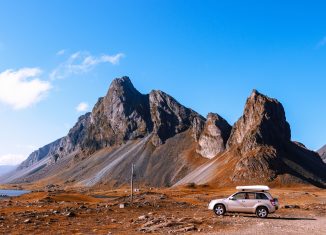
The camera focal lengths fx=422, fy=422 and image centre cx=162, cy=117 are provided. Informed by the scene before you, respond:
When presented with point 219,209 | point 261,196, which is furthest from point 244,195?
point 219,209

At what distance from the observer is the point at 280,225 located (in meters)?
30.2

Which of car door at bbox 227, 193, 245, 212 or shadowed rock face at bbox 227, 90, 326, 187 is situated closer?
car door at bbox 227, 193, 245, 212

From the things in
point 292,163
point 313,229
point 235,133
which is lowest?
point 313,229

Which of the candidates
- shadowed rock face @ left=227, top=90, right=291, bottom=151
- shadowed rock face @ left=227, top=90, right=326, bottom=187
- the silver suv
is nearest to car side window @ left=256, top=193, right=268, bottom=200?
the silver suv

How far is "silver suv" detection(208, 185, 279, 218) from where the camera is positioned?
120 ft

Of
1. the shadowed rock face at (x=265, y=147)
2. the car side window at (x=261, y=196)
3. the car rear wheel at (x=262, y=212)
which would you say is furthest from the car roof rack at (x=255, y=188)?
the shadowed rock face at (x=265, y=147)

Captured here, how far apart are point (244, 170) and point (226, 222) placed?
12438 centimetres

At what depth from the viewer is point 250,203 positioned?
120 feet

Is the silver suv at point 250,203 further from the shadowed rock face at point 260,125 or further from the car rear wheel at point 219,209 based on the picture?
the shadowed rock face at point 260,125

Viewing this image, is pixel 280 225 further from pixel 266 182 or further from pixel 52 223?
pixel 266 182

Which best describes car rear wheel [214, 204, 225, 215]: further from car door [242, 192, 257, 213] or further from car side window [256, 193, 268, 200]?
car side window [256, 193, 268, 200]

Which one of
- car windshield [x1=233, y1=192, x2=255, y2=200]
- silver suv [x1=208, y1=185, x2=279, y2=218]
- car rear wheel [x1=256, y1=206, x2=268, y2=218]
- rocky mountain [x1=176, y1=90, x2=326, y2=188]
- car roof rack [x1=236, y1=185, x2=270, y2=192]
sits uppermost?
rocky mountain [x1=176, y1=90, x2=326, y2=188]

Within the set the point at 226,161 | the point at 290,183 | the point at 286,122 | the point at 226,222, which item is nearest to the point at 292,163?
the point at 290,183

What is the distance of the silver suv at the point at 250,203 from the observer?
120 feet
